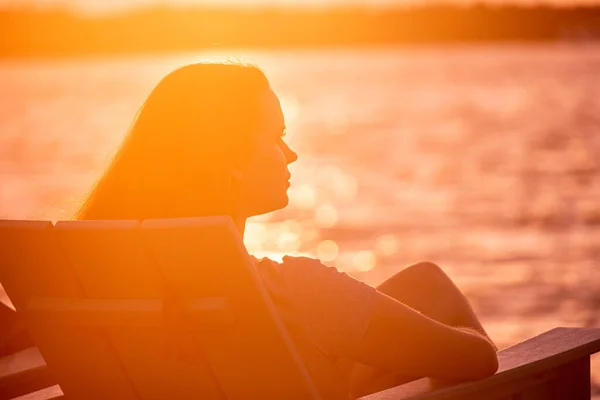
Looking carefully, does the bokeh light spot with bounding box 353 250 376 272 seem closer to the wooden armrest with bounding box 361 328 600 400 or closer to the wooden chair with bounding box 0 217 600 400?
the wooden armrest with bounding box 361 328 600 400

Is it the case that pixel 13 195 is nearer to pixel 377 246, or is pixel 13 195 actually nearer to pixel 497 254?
pixel 377 246

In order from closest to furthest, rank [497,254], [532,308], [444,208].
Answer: [532,308]
[497,254]
[444,208]

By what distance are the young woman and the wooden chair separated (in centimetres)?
16

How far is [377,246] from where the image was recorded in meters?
13.7

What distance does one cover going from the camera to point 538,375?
4.00 meters

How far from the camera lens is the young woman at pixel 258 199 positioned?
11.3 feet

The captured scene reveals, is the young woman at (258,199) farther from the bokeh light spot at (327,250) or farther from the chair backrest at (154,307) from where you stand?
the bokeh light spot at (327,250)

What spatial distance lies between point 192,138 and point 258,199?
28 cm

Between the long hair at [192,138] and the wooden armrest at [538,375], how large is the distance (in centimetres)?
81

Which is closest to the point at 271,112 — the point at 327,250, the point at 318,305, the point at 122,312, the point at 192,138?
the point at 192,138

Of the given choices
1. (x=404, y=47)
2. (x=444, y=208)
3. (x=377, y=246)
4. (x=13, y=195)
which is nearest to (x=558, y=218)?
(x=444, y=208)

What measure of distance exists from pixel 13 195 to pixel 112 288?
53.6 feet

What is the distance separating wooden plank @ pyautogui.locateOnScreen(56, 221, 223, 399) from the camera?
11.1 feet

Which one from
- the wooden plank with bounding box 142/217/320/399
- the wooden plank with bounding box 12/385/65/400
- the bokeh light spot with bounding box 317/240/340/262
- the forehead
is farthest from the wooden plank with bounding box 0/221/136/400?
the bokeh light spot with bounding box 317/240/340/262
